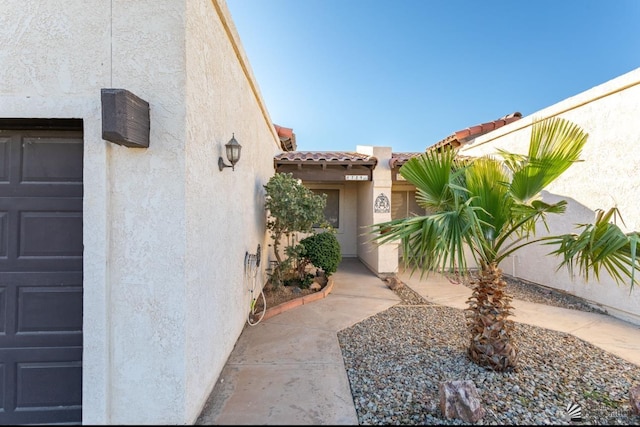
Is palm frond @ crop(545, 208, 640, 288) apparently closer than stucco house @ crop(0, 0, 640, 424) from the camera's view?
No

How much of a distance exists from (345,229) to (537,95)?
10903 mm

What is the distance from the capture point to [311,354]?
3908 millimetres

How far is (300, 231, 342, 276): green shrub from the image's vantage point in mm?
7049

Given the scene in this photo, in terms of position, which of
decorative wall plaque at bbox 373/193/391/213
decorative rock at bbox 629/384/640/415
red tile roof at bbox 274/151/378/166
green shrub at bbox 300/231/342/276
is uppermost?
red tile roof at bbox 274/151/378/166

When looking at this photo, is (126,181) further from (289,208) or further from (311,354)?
(289,208)

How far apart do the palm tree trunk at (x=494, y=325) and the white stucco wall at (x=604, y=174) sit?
8.05ft

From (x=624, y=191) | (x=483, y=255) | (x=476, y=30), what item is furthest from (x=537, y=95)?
(x=483, y=255)

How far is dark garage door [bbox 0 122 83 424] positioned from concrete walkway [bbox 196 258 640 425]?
1435 millimetres

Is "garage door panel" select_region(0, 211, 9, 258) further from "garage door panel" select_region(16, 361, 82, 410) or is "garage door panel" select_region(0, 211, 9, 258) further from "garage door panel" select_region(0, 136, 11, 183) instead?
"garage door panel" select_region(16, 361, 82, 410)

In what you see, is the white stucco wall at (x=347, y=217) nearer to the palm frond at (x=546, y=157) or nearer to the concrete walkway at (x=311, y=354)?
the concrete walkway at (x=311, y=354)

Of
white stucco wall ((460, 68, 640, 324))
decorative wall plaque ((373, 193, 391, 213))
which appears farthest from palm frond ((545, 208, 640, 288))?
decorative wall plaque ((373, 193, 391, 213))

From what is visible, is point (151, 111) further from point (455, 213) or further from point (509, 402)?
point (509, 402)

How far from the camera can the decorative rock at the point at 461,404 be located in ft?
8.52

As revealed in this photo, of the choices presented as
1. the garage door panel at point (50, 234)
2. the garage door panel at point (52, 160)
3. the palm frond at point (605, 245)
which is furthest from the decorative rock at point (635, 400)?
the garage door panel at point (52, 160)
